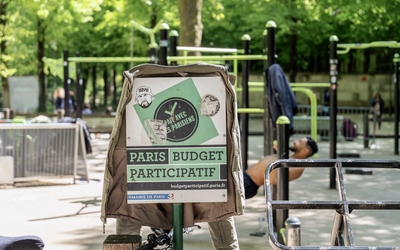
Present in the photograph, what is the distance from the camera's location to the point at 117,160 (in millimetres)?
4047

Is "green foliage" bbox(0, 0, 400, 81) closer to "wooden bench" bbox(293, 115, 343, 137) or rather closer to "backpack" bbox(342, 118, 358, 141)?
"backpack" bbox(342, 118, 358, 141)

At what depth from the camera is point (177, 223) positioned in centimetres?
398

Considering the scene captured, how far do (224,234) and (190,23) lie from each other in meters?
9.18

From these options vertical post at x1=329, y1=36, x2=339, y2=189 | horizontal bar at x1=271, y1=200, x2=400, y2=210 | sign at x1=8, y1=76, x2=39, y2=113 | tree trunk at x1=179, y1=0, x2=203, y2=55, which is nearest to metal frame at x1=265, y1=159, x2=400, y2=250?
horizontal bar at x1=271, y1=200, x2=400, y2=210

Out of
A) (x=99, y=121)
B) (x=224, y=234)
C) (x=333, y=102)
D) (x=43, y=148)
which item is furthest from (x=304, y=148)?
(x=99, y=121)

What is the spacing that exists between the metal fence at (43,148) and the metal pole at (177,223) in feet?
24.2

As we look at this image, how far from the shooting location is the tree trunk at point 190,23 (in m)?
13.0

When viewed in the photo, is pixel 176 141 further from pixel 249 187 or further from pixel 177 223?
pixel 249 187

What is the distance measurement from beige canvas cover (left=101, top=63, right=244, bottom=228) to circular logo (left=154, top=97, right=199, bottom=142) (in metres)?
0.18

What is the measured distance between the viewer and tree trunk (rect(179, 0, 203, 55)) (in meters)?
13.0

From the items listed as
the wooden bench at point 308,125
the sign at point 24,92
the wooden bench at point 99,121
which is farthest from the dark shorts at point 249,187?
the sign at point 24,92

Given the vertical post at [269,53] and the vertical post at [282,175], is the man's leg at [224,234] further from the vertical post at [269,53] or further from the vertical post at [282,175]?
the vertical post at [269,53]

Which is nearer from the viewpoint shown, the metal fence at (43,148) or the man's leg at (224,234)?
the man's leg at (224,234)

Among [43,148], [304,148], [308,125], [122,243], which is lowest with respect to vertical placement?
[308,125]
